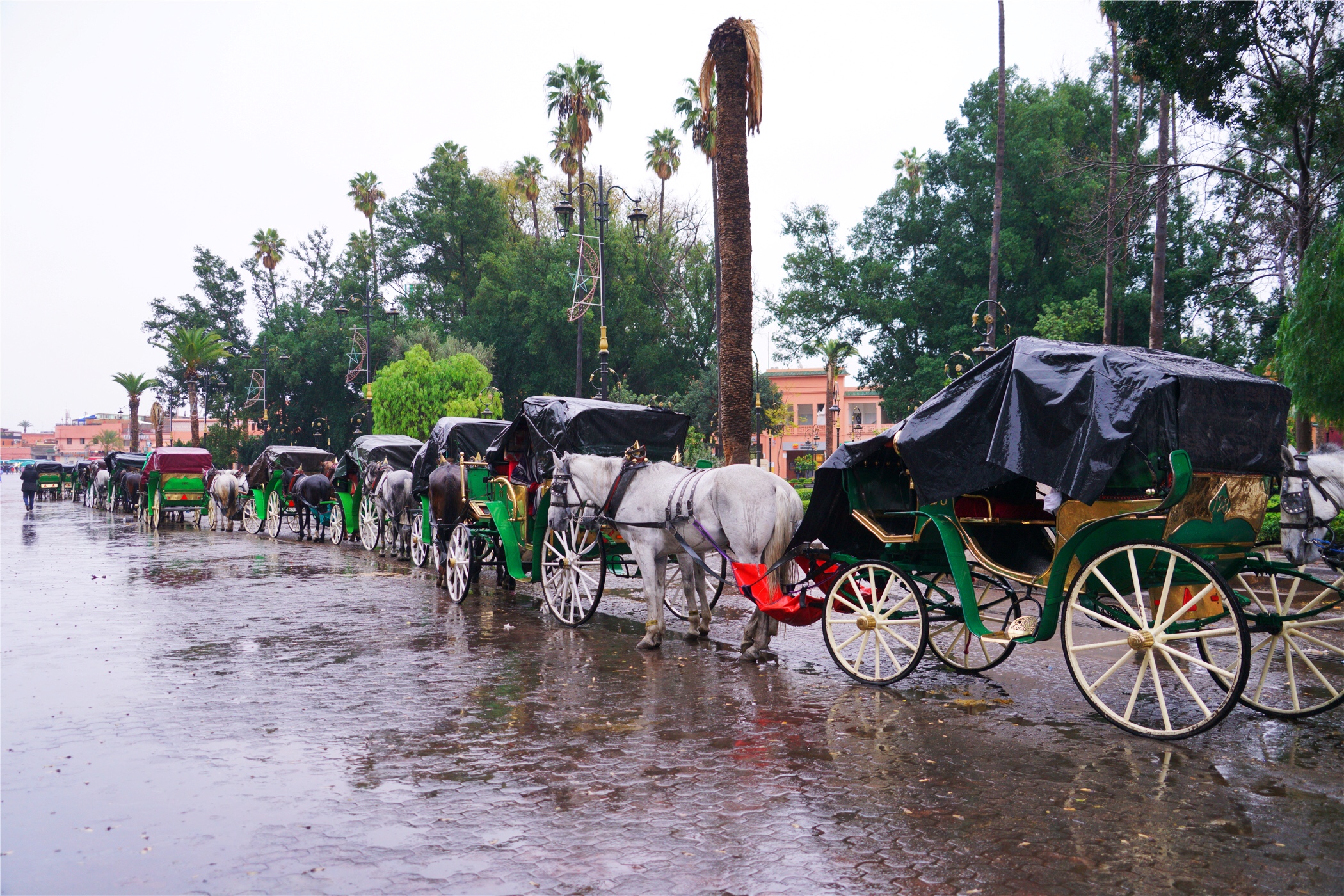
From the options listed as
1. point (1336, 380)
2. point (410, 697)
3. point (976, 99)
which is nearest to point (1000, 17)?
point (976, 99)

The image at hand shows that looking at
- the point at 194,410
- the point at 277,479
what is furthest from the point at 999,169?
the point at 194,410

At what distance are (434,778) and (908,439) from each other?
4110mm

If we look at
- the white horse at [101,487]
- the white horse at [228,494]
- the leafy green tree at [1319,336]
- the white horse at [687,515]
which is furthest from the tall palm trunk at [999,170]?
the white horse at [101,487]

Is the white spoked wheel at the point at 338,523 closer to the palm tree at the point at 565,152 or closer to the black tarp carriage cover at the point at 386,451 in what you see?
the black tarp carriage cover at the point at 386,451

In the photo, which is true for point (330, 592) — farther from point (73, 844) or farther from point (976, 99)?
point (976, 99)

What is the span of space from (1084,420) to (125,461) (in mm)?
40078

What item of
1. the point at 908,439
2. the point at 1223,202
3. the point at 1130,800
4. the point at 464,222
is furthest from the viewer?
the point at 464,222

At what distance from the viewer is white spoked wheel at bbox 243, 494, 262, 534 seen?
26.4m

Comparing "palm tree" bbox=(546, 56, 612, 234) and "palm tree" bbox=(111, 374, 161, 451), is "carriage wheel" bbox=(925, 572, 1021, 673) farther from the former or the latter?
"palm tree" bbox=(111, 374, 161, 451)

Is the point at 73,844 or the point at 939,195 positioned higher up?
the point at 939,195

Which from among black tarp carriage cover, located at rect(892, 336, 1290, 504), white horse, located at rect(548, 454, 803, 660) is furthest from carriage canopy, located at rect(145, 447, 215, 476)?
black tarp carriage cover, located at rect(892, 336, 1290, 504)

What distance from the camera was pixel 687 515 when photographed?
8.98 metres

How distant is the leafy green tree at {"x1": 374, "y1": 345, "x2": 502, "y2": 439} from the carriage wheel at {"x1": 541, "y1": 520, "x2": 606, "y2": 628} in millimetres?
32041

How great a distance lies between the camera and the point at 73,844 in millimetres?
4348
